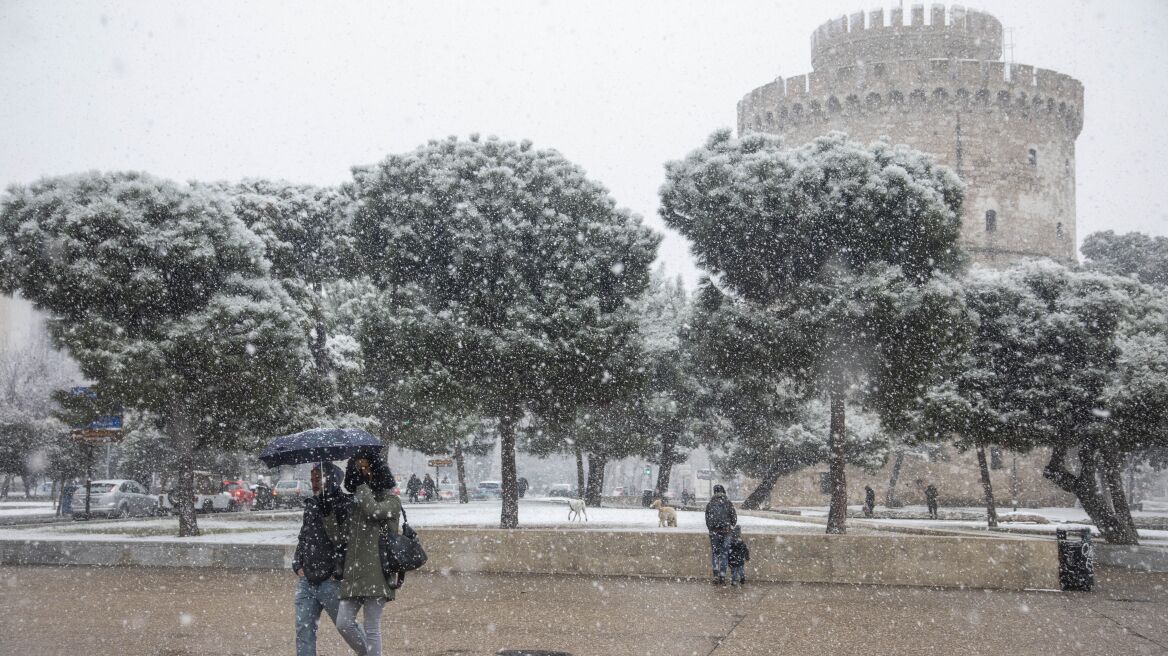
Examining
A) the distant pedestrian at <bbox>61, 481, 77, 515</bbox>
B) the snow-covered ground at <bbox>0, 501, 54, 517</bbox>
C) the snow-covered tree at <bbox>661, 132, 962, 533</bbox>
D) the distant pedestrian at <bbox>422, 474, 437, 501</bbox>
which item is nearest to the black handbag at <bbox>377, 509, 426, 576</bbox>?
the snow-covered tree at <bbox>661, 132, 962, 533</bbox>

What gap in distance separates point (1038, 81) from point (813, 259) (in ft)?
118

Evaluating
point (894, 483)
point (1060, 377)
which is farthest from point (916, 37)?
point (1060, 377)

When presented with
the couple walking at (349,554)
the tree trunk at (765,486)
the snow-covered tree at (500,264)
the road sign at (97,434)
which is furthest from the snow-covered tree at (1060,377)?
the road sign at (97,434)

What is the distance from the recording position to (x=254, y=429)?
2353 centimetres

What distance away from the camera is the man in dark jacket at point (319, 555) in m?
6.73

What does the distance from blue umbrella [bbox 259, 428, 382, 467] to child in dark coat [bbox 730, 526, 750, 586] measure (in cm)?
782

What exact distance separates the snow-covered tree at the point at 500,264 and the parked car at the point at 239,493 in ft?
74.3

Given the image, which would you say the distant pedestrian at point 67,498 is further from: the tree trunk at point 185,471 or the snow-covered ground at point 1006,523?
the snow-covered ground at point 1006,523

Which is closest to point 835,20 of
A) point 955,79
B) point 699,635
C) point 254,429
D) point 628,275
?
point 955,79

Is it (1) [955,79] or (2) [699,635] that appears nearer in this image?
(2) [699,635]

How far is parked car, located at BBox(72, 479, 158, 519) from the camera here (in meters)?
34.8

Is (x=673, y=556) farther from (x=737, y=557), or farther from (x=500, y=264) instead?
(x=500, y=264)

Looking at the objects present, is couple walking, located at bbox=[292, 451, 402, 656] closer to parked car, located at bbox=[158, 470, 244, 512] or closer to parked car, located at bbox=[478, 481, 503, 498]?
parked car, located at bbox=[158, 470, 244, 512]

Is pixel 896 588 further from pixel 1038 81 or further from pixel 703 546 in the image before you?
pixel 1038 81
